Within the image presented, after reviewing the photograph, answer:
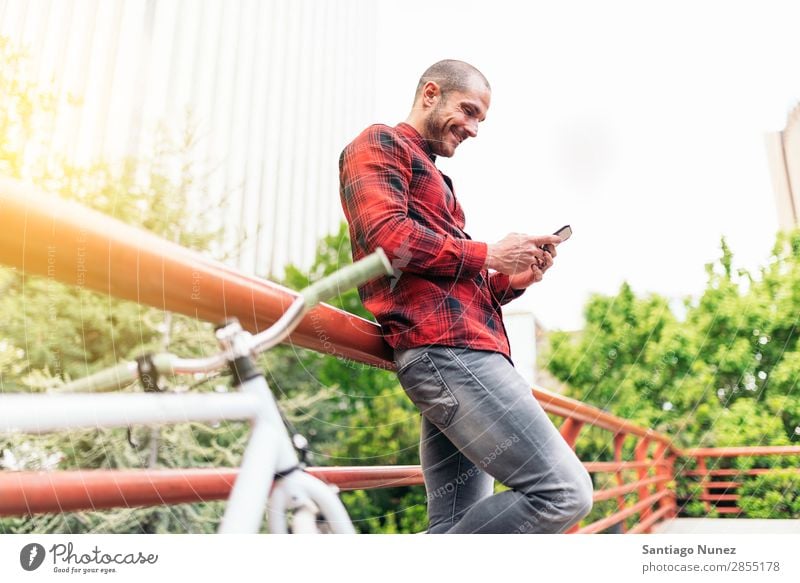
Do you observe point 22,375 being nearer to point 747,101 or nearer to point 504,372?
point 504,372

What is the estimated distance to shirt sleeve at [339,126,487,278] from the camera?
47 cm

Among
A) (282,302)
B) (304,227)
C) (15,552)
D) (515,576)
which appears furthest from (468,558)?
(304,227)

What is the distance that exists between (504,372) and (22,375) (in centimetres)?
46

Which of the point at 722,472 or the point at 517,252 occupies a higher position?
the point at 517,252

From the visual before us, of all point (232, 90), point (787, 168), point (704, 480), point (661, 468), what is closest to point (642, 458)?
point (661, 468)

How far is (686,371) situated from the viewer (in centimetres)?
79

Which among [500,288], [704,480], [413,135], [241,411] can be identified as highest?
[413,135]

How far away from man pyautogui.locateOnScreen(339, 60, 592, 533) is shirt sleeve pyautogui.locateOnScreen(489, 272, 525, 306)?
0.09ft

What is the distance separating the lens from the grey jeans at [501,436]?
0.45 meters

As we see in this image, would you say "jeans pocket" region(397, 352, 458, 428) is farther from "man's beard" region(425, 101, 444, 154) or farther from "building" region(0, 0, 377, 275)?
"building" region(0, 0, 377, 275)

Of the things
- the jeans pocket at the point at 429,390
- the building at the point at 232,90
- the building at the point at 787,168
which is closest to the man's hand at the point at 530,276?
the jeans pocket at the point at 429,390

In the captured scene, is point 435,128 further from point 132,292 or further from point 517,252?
point 132,292

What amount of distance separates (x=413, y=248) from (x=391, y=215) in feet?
0.11

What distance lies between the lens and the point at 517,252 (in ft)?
1.63
